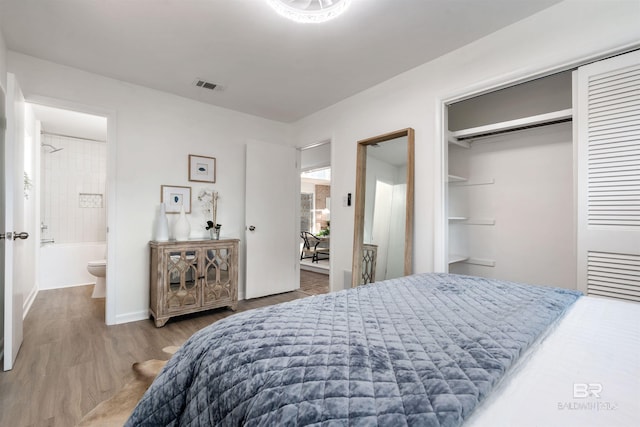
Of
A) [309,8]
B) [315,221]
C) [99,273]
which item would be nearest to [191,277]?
[99,273]

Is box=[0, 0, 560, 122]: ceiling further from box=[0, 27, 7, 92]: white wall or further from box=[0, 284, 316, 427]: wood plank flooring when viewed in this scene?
box=[0, 284, 316, 427]: wood plank flooring

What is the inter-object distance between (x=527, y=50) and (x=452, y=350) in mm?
2244

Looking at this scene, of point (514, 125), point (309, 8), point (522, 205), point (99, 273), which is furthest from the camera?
point (99, 273)

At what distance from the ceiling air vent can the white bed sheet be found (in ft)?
10.9

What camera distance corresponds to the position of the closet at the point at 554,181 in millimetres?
1750

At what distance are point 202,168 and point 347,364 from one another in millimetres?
3382

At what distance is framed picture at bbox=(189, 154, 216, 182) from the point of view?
353 cm

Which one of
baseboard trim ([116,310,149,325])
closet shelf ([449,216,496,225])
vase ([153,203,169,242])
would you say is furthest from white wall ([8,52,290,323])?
closet shelf ([449,216,496,225])

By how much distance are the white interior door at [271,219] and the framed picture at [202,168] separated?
0.42 m

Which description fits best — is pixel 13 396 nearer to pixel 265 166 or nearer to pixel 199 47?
pixel 199 47

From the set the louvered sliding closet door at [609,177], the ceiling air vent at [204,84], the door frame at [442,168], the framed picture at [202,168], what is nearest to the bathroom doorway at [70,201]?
the framed picture at [202,168]

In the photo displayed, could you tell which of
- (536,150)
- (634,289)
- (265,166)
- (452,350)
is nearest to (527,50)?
(536,150)

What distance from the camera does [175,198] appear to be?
11.2 feet

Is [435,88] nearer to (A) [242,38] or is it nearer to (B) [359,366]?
(A) [242,38]
